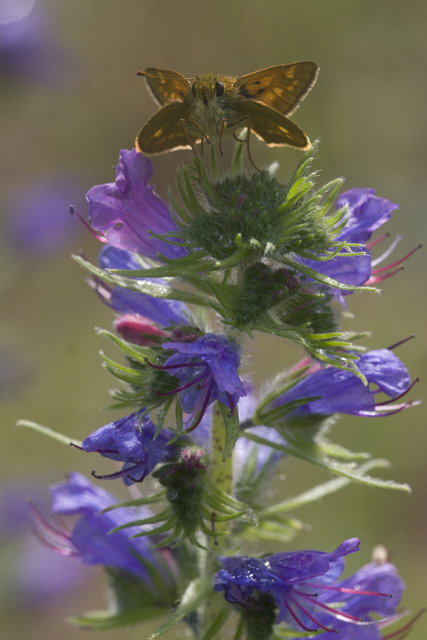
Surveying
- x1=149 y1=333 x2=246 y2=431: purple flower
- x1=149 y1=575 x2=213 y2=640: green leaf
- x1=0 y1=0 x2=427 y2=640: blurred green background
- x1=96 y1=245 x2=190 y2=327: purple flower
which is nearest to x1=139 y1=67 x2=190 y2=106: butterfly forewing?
x1=96 y1=245 x2=190 y2=327: purple flower

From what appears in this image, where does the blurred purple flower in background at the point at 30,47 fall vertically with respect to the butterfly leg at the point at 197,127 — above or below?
above

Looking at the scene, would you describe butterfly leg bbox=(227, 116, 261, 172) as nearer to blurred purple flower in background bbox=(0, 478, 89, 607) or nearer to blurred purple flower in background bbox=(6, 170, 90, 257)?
blurred purple flower in background bbox=(0, 478, 89, 607)

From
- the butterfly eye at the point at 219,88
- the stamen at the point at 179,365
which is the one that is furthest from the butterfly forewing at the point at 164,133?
the stamen at the point at 179,365

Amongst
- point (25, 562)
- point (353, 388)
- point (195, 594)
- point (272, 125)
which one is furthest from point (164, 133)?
point (25, 562)

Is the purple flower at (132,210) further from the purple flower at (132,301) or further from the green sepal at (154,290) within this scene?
the purple flower at (132,301)

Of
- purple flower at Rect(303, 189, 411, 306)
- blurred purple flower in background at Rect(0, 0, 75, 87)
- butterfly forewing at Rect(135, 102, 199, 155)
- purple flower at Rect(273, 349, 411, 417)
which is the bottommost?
purple flower at Rect(273, 349, 411, 417)

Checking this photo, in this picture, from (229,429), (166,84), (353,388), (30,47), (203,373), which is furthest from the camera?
(30,47)

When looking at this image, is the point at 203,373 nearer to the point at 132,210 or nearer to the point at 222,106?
the point at 132,210
